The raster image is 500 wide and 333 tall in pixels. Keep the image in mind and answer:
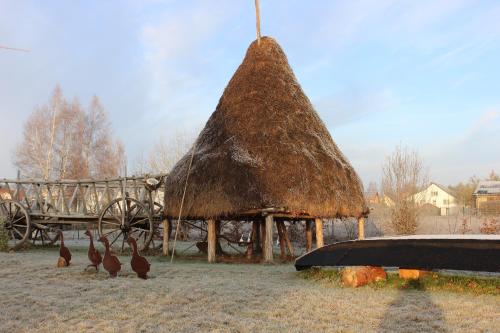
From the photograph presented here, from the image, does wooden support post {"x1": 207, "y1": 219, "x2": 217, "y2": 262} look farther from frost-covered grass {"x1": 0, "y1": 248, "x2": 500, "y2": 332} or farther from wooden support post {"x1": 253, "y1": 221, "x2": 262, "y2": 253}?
frost-covered grass {"x1": 0, "y1": 248, "x2": 500, "y2": 332}

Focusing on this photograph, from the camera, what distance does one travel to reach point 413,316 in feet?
18.7

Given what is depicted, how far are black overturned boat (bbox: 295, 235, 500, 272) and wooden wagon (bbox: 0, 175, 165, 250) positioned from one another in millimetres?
6445

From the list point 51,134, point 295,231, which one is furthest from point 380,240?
point 51,134

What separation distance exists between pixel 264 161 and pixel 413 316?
6620 mm

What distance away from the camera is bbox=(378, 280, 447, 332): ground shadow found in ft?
17.1

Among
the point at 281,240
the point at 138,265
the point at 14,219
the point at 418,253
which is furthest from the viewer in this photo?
the point at 14,219

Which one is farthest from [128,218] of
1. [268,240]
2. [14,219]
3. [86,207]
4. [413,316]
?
[413,316]

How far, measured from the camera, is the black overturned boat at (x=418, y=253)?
7165 mm

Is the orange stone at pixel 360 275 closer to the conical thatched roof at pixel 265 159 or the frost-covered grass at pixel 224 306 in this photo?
Result: the frost-covered grass at pixel 224 306

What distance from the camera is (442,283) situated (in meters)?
8.02

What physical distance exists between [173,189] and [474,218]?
17.3 metres

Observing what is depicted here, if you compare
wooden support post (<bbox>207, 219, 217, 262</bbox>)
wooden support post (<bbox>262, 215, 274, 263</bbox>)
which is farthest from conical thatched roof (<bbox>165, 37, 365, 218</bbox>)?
wooden support post (<bbox>207, 219, 217, 262</bbox>)

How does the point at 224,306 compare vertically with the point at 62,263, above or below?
below

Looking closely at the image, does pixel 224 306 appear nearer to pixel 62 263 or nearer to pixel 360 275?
pixel 360 275
